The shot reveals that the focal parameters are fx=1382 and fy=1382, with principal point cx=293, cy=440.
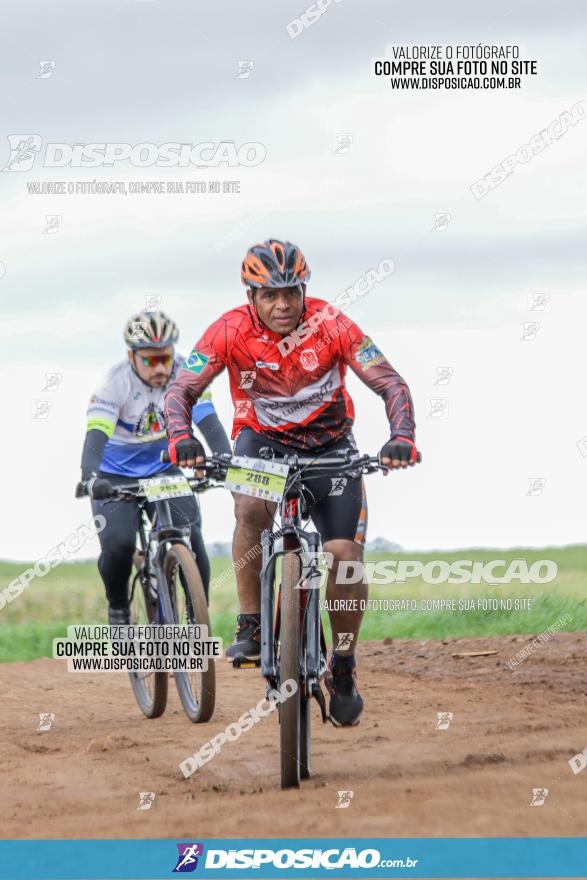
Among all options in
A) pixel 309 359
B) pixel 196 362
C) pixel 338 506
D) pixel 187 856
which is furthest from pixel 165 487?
pixel 187 856

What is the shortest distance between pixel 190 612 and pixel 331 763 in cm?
135

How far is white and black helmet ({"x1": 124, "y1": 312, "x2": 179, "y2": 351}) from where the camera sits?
8.51 m

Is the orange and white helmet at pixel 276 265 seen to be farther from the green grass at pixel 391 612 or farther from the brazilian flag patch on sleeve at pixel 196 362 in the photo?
the green grass at pixel 391 612

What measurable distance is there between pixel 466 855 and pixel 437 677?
4620mm

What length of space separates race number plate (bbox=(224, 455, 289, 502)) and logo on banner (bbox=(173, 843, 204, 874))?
160 centimetres

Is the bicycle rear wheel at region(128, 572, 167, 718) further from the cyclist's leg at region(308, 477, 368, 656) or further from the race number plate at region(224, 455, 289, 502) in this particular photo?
the race number plate at region(224, 455, 289, 502)

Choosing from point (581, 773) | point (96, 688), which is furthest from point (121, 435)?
point (581, 773)

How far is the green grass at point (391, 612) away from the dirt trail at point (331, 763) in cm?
195

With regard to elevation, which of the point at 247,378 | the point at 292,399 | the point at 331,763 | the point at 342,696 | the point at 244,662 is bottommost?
the point at 331,763

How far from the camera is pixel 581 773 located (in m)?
6.80

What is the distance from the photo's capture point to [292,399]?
729 centimetres

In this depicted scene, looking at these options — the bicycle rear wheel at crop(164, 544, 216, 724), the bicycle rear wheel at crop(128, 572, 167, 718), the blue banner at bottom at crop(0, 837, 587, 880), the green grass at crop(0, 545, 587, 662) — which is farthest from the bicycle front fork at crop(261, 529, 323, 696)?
the green grass at crop(0, 545, 587, 662)

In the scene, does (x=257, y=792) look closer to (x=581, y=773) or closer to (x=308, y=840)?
(x=308, y=840)

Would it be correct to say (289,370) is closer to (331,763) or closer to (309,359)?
(309,359)
